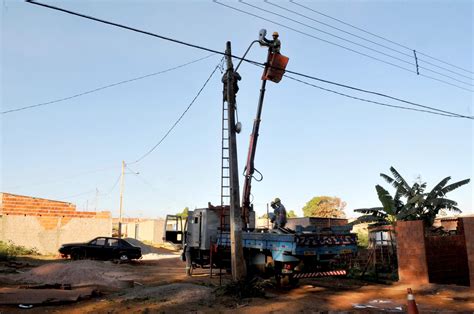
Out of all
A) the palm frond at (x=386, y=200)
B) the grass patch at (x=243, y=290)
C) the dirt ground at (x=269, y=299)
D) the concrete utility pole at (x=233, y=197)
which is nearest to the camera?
the dirt ground at (x=269, y=299)

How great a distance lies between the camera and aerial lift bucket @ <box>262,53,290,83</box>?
12.8m

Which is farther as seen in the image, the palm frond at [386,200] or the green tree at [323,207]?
the green tree at [323,207]

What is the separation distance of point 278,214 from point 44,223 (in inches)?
850

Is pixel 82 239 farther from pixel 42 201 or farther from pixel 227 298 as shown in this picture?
pixel 227 298

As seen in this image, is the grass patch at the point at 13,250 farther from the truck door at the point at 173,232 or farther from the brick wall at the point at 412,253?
the brick wall at the point at 412,253

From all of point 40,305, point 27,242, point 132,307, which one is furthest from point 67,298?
point 27,242

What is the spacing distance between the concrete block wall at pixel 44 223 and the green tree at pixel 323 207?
34.1 meters

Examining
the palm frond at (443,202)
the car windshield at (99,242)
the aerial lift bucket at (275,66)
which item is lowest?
the car windshield at (99,242)

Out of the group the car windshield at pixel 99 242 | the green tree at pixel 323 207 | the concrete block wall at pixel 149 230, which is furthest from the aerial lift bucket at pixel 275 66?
the green tree at pixel 323 207

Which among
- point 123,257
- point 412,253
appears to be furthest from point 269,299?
point 123,257

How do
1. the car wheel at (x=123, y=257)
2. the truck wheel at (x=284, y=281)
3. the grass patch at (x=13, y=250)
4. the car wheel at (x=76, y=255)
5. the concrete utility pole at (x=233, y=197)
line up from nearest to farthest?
the concrete utility pole at (x=233, y=197) → the truck wheel at (x=284, y=281) → the car wheel at (x=76, y=255) → the car wheel at (x=123, y=257) → the grass patch at (x=13, y=250)

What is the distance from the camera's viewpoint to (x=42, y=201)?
2967 cm

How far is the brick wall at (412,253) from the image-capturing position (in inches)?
527

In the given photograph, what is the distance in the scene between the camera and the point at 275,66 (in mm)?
12852
